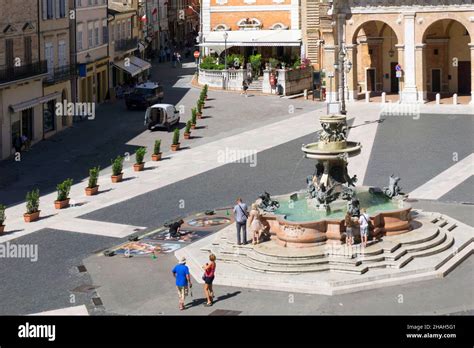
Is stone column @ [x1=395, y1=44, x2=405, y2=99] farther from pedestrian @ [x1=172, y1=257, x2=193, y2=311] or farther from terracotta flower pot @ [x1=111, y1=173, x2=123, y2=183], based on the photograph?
pedestrian @ [x1=172, y1=257, x2=193, y2=311]

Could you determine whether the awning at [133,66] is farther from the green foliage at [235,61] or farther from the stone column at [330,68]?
the stone column at [330,68]

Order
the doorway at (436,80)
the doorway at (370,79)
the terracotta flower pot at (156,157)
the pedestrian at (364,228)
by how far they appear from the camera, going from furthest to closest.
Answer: the doorway at (370,79)
the doorway at (436,80)
the terracotta flower pot at (156,157)
the pedestrian at (364,228)

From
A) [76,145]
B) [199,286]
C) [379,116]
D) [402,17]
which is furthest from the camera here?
[402,17]

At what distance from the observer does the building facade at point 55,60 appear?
58.4 meters

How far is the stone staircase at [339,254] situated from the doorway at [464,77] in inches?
1741

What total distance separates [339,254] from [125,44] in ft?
188

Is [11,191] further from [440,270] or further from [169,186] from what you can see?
[440,270]

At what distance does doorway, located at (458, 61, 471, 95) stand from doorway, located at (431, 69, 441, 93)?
1526 millimetres

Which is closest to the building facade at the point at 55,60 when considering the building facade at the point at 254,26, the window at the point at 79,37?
the window at the point at 79,37

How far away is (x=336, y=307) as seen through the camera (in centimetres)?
2597

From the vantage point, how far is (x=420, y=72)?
6988 centimetres

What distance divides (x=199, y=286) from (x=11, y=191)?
17763 mm

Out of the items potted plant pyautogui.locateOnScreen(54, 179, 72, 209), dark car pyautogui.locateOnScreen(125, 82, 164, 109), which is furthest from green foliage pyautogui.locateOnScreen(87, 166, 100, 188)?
dark car pyautogui.locateOnScreen(125, 82, 164, 109)

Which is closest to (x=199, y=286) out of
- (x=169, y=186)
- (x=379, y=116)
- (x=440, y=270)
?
(x=440, y=270)
